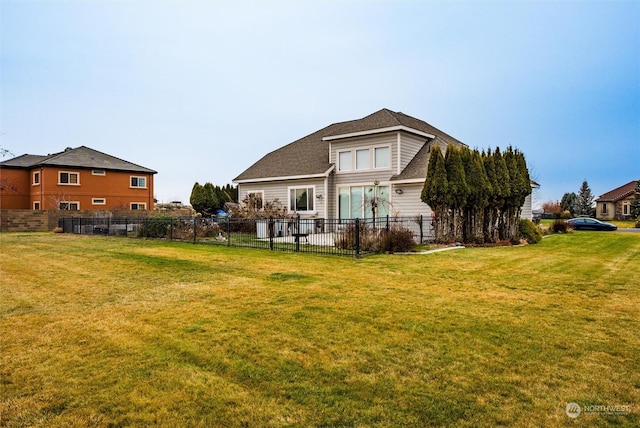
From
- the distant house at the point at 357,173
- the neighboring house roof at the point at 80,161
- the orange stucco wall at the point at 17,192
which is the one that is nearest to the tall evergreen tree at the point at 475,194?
the distant house at the point at 357,173

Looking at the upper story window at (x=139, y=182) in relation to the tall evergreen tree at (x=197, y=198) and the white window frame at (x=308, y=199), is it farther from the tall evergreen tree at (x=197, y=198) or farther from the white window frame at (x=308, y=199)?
the white window frame at (x=308, y=199)

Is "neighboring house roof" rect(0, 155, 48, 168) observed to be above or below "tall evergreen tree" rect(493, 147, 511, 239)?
above

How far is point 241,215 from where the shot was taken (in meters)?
22.1

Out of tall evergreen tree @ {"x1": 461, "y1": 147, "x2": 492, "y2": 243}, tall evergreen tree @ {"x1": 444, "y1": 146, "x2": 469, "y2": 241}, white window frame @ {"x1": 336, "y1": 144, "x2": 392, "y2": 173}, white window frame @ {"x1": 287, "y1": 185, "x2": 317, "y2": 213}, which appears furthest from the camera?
white window frame @ {"x1": 287, "y1": 185, "x2": 317, "y2": 213}

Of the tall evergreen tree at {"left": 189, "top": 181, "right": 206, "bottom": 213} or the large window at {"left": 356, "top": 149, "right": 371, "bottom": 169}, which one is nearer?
the large window at {"left": 356, "top": 149, "right": 371, "bottom": 169}

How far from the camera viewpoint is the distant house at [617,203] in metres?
47.9

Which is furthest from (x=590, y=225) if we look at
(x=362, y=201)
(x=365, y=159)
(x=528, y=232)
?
(x=365, y=159)

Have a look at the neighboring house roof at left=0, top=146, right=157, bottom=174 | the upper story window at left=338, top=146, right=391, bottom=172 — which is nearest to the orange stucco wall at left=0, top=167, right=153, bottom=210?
the neighboring house roof at left=0, top=146, right=157, bottom=174

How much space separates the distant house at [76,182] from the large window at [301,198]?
22.4 m

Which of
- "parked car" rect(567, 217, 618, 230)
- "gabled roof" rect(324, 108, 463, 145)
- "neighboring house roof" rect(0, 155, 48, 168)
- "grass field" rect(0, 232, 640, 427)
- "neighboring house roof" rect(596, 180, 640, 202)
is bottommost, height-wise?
"grass field" rect(0, 232, 640, 427)

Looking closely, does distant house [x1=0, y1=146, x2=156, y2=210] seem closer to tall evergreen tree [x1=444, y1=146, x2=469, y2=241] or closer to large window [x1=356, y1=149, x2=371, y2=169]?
large window [x1=356, y1=149, x2=371, y2=169]

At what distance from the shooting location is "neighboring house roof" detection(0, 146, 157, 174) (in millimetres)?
34781

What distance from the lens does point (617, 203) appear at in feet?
161

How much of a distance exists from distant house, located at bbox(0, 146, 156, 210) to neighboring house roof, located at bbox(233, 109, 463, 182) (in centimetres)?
1789
